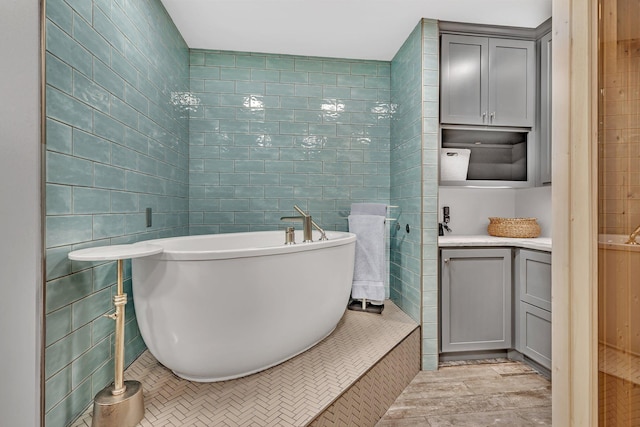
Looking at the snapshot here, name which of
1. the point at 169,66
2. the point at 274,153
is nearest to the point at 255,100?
the point at 274,153

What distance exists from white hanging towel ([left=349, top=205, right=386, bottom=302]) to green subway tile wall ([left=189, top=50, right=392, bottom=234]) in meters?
0.43

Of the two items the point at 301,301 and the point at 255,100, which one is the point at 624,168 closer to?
the point at 301,301

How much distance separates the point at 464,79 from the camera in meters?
2.39

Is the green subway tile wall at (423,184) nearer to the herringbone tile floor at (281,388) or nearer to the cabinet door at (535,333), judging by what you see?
the herringbone tile floor at (281,388)

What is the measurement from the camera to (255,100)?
9.45ft

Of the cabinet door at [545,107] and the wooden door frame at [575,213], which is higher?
the cabinet door at [545,107]

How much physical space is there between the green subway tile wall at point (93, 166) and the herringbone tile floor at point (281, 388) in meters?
0.27

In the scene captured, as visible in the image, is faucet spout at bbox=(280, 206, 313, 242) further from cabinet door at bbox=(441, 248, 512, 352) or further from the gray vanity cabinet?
the gray vanity cabinet

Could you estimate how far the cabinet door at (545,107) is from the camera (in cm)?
238

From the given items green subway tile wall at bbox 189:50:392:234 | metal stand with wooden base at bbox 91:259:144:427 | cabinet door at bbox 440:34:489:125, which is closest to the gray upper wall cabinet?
cabinet door at bbox 440:34:489:125

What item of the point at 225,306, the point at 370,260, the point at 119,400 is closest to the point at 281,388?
the point at 225,306

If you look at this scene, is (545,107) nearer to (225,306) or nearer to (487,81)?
(487,81)

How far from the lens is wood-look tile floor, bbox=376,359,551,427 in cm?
172

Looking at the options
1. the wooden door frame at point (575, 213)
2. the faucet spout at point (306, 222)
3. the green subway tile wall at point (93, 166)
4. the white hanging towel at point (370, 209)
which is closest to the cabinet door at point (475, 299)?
the white hanging towel at point (370, 209)
